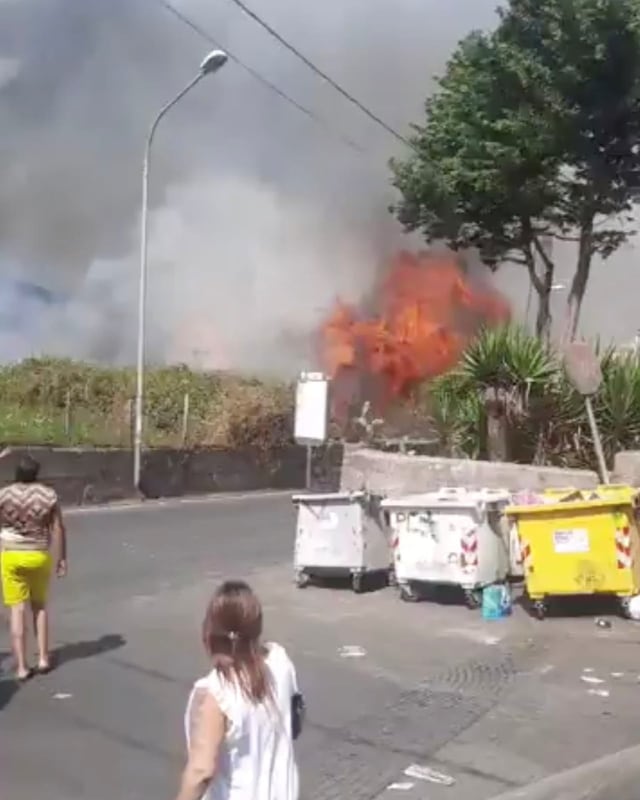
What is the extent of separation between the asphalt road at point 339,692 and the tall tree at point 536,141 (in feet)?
36.0

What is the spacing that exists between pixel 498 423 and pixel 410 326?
16.1m

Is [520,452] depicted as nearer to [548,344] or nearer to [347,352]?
[548,344]

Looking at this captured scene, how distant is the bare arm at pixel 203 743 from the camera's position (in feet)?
11.4

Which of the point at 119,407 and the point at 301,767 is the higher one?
the point at 119,407

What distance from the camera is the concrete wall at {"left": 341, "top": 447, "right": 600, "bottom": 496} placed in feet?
43.6

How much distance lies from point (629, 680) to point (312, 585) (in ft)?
13.2

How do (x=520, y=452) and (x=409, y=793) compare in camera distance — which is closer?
(x=409, y=793)

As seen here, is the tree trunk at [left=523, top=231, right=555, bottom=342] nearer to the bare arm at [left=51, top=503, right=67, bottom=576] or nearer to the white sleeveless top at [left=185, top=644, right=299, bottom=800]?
the bare arm at [left=51, top=503, right=67, bottom=576]

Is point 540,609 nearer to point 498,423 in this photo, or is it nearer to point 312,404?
point 498,423

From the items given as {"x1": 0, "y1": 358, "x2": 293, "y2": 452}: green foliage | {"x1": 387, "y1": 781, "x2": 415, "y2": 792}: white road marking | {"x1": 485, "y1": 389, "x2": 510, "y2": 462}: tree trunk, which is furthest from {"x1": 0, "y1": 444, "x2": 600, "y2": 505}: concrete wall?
{"x1": 387, "y1": 781, "x2": 415, "y2": 792}: white road marking

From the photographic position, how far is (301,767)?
254 inches

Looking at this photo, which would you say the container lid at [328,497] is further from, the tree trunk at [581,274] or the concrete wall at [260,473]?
the tree trunk at [581,274]

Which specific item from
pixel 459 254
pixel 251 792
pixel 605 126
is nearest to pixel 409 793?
pixel 251 792

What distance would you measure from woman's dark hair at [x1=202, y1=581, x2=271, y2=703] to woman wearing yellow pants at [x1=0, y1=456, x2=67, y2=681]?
4.82 metres
